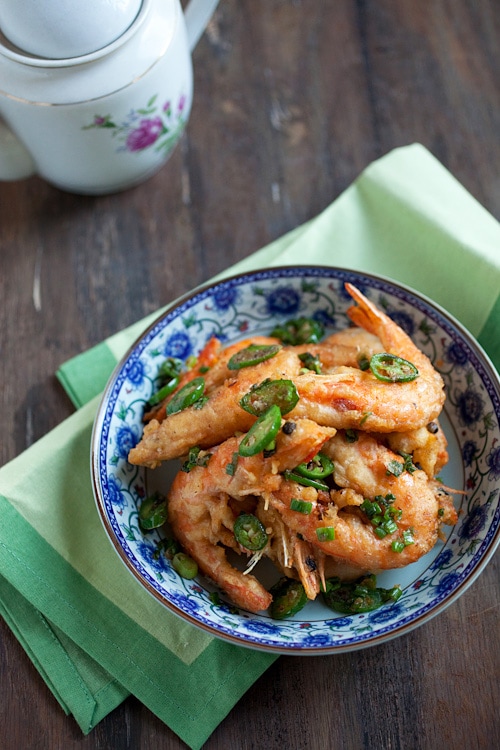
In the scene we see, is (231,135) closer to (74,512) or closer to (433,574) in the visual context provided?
(74,512)

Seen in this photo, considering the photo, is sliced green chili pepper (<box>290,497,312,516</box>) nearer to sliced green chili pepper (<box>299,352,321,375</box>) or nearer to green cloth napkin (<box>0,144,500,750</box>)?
sliced green chili pepper (<box>299,352,321,375</box>)

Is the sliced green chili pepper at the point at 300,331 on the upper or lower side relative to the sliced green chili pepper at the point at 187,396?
lower

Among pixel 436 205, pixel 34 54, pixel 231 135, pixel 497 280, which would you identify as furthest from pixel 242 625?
pixel 231 135

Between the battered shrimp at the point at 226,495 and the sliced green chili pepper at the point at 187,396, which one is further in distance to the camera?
the sliced green chili pepper at the point at 187,396

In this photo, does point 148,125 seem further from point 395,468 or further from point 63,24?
point 395,468

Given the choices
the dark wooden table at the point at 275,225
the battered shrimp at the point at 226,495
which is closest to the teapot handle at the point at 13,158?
the dark wooden table at the point at 275,225

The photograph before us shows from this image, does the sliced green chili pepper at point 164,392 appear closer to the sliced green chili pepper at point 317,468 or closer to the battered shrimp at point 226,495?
the battered shrimp at point 226,495
